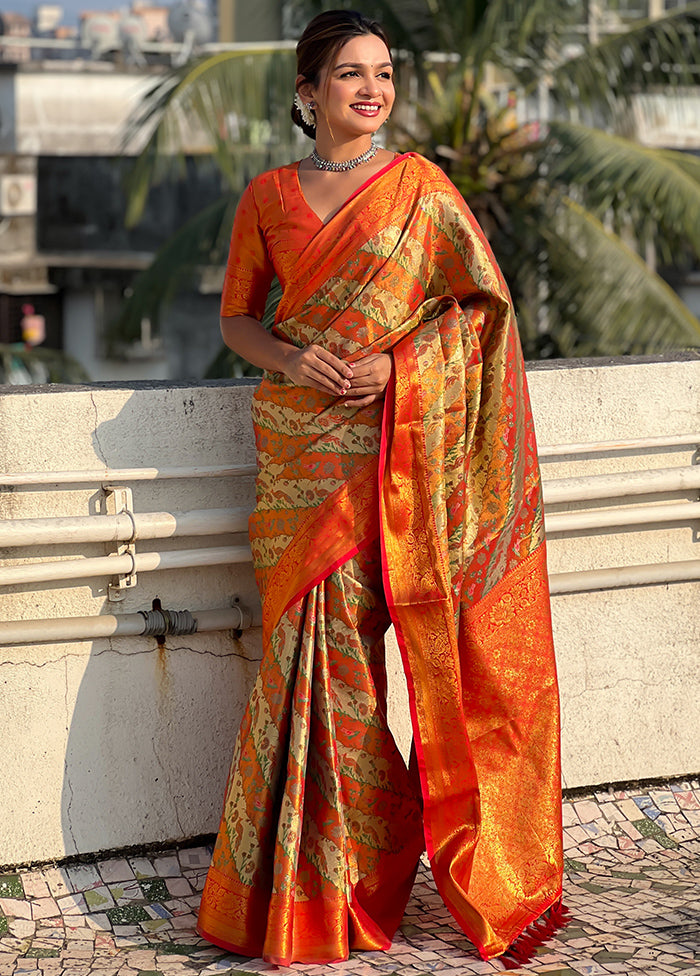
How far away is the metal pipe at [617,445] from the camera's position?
326 cm

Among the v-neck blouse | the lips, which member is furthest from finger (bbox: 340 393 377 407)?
the lips

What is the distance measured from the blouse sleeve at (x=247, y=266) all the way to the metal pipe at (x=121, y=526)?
0.44 metres

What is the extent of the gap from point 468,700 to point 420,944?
0.49 meters

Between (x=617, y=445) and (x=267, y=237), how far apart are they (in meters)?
1.03

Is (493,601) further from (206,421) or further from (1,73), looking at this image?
(1,73)

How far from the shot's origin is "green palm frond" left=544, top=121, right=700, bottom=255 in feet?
26.5

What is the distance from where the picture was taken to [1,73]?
16891 millimetres

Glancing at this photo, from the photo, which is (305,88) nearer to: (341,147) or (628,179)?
(341,147)

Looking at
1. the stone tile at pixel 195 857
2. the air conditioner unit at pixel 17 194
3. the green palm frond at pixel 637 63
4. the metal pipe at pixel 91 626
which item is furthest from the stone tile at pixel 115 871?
the air conditioner unit at pixel 17 194

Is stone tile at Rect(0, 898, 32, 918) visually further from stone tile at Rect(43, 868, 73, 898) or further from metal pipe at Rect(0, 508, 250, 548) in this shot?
metal pipe at Rect(0, 508, 250, 548)

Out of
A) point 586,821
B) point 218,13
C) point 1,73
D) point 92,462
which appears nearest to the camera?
point 92,462

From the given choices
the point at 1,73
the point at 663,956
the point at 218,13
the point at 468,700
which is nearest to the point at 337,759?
the point at 468,700

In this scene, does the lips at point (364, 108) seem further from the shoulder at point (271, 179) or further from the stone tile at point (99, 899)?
the stone tile at point (99, 899)

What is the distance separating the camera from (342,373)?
8.76 feet
